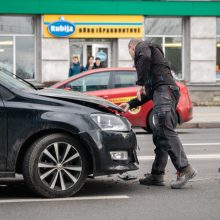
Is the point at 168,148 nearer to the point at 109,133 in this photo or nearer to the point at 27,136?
the point at 109,133

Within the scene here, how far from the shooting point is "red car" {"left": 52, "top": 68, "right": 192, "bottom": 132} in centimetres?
1576

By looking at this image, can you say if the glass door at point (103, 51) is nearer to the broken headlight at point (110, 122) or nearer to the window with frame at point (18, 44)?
the window with frame at point (18, 44)

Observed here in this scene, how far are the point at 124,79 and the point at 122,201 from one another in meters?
8.97

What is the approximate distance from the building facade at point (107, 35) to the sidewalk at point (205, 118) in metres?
1.47

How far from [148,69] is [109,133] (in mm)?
998

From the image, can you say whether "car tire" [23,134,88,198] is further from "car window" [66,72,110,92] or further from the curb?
the curb

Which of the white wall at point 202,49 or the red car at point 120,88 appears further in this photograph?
the white wall at point 202,49

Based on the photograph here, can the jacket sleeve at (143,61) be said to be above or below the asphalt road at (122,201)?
above

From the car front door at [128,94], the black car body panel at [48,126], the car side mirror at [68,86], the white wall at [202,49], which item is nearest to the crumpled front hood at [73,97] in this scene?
the black car body panel at [48,126]

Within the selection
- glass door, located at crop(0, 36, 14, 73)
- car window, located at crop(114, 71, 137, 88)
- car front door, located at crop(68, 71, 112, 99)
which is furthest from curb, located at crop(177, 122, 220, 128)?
glass door, located at crop(0, 36, 14, 73)

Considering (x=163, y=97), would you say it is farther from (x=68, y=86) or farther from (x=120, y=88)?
(x=68, y=86)

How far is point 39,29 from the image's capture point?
78.4ft

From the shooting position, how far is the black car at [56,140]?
7.27 m

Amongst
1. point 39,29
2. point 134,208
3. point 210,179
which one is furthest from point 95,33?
point 134,208
